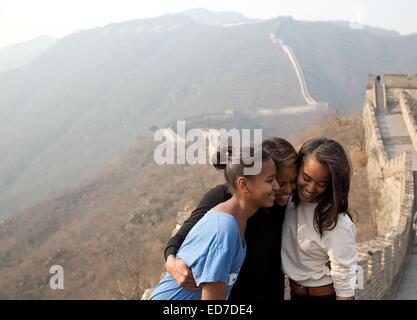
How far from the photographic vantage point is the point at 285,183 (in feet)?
6.78

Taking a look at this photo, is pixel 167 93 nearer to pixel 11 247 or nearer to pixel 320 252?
pixel 11 247

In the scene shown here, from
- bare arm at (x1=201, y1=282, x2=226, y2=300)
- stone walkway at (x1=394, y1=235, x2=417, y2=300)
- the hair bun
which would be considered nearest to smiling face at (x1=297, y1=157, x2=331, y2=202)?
the hair bun

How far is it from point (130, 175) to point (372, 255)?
33.2 metres

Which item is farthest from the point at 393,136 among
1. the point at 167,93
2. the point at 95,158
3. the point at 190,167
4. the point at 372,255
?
the point at 167,93

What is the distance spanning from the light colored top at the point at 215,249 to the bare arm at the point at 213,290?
2 cm

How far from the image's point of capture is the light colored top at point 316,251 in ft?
6.61

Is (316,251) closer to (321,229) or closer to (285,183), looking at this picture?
(321,229)

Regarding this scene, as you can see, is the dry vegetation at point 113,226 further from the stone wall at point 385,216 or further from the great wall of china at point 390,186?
the great wall of china at point 390,186

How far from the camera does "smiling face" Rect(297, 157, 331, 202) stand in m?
2.04

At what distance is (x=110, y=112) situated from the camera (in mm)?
67750

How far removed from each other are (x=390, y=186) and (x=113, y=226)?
Result: 70.2 ft
